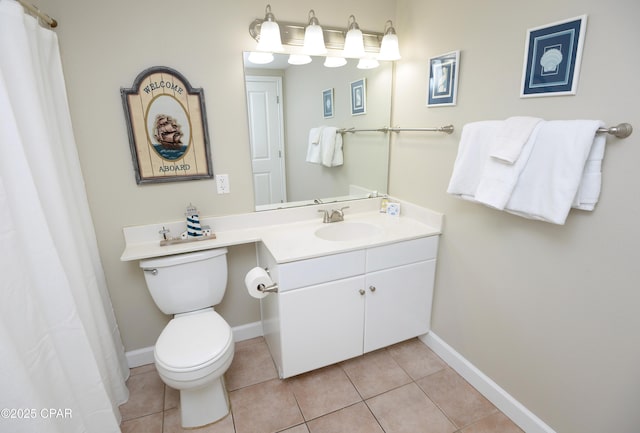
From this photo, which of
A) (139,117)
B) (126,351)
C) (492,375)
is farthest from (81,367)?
(492,375)

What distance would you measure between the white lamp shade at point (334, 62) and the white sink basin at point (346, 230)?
3.27 ft

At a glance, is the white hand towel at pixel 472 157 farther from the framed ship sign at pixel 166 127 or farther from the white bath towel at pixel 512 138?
the framed ship sign at pixel 166 127

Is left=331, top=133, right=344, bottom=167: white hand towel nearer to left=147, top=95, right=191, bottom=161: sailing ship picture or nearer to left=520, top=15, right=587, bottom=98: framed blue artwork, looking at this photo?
left=147, top=95, right=191, bottom=161: sailing ship picture

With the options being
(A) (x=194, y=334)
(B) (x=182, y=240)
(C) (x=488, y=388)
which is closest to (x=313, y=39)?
(B) (x=182, y=240)

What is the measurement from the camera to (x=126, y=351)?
1.97 metres

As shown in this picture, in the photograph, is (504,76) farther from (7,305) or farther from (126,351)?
(126,351)

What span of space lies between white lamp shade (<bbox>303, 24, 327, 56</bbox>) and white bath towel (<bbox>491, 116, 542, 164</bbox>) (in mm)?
1067

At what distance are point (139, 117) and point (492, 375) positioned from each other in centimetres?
232

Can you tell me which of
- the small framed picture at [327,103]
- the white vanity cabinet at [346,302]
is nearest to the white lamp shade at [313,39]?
the small framed picture at [327,103]

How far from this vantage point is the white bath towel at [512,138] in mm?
1242

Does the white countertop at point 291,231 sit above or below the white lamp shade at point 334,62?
below

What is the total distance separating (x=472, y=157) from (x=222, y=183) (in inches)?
53.5

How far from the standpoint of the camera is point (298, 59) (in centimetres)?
188

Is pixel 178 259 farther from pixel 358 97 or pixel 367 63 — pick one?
pixel 367 63
